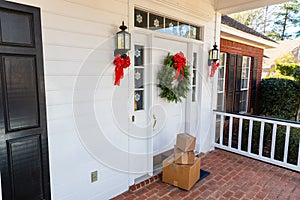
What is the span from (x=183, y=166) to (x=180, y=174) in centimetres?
13

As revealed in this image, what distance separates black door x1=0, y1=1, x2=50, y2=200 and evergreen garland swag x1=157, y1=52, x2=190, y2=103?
1723mm

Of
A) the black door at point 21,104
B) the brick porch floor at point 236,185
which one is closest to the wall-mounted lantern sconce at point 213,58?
the brick porch floor at point 236,185

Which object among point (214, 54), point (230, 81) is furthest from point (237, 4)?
point (230, 81)

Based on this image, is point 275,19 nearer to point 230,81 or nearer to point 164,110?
point 230,81

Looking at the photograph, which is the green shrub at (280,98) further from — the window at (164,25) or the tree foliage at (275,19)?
the tree foliage at (275,19)

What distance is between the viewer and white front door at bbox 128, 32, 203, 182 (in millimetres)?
2713

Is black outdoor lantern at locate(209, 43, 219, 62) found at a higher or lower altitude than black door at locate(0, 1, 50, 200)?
higher

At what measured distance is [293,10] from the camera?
15.4 meters

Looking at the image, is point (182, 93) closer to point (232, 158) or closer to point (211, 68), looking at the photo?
point (211, 68)

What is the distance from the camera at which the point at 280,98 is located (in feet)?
23.2

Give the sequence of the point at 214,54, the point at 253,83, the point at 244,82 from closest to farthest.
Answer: the point at 214,54
the point at 244,82
the point at 253,83

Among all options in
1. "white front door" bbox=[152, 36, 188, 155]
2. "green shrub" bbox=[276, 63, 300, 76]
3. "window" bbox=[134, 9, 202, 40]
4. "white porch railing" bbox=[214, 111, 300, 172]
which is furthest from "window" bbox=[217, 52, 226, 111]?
"green shrub" bbox=[276, 63, 300, 76]

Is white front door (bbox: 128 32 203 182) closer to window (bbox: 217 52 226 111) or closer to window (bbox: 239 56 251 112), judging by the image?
window (bbox: 217 52 226 111)

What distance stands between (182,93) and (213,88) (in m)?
1.06
